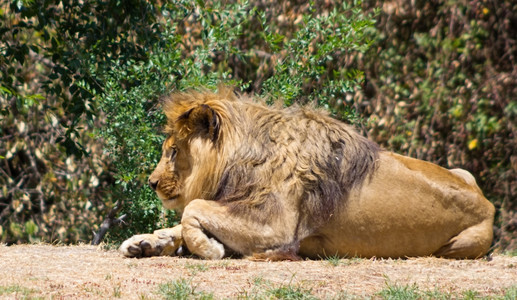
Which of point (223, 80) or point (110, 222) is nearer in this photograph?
point (223, 80)

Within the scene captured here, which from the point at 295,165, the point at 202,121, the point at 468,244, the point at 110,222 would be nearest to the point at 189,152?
the point at 202,121

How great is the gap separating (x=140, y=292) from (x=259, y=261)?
1399mm

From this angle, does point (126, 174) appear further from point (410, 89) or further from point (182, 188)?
point (410, 89)

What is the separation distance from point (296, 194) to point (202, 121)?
3.05ft

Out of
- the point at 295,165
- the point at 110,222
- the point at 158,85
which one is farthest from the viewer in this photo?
the point at 110,222

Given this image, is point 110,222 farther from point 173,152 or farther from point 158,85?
point 173,152

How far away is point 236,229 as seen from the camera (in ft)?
16.6

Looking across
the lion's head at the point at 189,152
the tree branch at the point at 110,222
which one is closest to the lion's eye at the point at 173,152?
the lion's head at the point at 189,152

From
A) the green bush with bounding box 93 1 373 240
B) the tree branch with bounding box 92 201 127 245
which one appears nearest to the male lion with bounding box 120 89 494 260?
the green bush with bounding box 93 1 373 240

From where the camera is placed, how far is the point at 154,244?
512cm

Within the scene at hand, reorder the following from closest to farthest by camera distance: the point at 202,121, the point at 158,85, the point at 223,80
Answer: the point at 202,121 → the point at 158,85 → the point at 223,80

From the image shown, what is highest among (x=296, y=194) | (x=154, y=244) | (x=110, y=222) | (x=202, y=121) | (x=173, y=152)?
(x=202, y=121)

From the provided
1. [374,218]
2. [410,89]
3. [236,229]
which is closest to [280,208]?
[236,229]

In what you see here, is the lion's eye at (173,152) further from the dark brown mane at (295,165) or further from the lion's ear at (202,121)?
the dark brown mane at (295,165)
